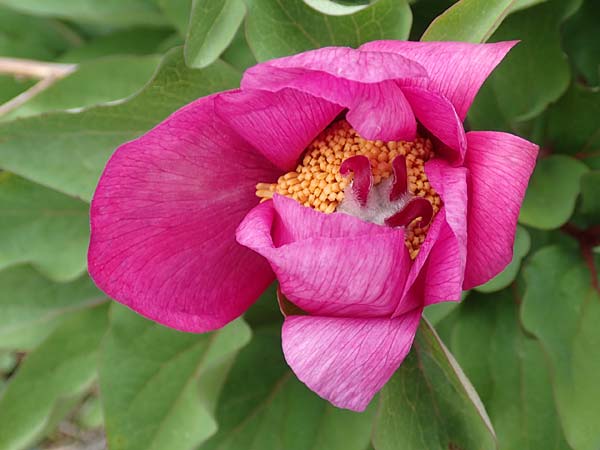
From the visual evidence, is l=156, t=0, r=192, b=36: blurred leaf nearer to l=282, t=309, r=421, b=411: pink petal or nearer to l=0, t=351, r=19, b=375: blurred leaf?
l=282, t=309, r=421, b=411: pink petal

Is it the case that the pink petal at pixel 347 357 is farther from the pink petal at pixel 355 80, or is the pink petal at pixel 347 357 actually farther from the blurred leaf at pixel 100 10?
the blurred leaf at pixel 100 10

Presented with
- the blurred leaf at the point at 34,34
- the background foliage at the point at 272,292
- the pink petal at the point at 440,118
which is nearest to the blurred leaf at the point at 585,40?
the background foliage at the point at 272,292

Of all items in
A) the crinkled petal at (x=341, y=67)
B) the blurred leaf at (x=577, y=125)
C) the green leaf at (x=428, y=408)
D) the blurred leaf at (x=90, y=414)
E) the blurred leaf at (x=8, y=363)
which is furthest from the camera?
the blurred leaf at (x=8, y=363)

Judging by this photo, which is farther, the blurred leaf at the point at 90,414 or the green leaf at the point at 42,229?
the blurred leaf at the point at 90,414

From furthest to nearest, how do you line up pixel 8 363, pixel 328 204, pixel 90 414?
pixel 8 363, pixel 90 414, pixel 328 204

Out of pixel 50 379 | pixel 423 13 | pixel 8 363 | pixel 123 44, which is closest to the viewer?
pixel 423 13

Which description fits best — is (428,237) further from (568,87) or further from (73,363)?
(73,363)

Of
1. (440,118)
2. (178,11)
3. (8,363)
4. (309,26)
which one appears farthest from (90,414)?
(440,118)

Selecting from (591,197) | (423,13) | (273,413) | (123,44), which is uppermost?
(423,13)

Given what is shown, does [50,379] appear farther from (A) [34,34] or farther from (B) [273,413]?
(A) [34,34]
